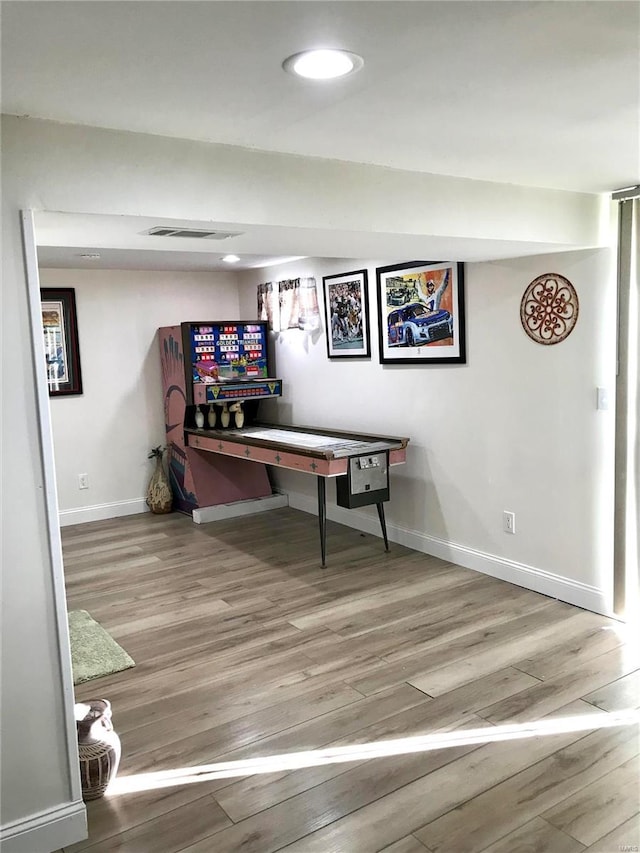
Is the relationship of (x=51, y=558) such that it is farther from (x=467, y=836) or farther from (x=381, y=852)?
(x=467, y=836)

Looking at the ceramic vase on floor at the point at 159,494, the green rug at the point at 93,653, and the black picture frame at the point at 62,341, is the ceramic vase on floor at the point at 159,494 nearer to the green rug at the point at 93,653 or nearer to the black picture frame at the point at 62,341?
the black picture frame at the point at 62,341

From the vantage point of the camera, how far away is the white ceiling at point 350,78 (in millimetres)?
1360

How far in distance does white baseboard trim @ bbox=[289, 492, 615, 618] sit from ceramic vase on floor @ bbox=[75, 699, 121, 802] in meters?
2.48

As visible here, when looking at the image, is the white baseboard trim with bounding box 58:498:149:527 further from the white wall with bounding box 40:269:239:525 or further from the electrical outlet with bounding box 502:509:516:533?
the electrical outlet with bounding box 502:509:516:533

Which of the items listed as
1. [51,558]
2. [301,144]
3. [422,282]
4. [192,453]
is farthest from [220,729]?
[192,453]

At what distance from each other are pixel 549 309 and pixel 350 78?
2359mm

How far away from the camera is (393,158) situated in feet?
8.25

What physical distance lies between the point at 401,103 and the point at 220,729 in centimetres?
233

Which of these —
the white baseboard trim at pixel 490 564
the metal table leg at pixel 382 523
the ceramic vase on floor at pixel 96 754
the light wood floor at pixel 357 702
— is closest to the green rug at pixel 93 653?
the light wood floor at pixel 357 702

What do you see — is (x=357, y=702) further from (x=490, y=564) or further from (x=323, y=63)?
(x=323, y=63)

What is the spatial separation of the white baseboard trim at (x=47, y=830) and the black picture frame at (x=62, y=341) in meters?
4.11

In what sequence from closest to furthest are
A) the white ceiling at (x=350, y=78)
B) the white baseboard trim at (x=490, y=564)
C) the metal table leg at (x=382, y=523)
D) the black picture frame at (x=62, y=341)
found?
the white ceiling at (x=350, y=78) → the white baseboard trim at (x=490, y=564) → the metal table leg at (x=382, y=523) → the black picture frame at (x=62, y=341)

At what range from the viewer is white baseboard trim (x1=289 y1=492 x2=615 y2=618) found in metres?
3.72

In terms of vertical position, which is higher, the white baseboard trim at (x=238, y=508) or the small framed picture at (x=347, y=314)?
the small framed picture at (x=347, y=314)
